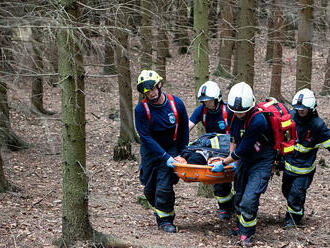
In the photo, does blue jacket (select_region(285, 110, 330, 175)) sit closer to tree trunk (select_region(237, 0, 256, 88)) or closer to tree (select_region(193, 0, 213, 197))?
tree (select_region(193, 0, 213, 197))

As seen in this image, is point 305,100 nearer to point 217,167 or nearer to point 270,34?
point 217,167

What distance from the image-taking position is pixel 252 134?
5.65 m

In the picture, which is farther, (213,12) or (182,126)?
(213,12)

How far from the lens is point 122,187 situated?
988 centimetres

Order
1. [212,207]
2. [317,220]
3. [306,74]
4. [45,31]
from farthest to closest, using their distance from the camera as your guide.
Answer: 1. [306,74]
2. [212,207]
3. [317,220]
4. [45,31]

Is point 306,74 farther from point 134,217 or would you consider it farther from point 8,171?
point 8,171

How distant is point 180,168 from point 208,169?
1.31 ft

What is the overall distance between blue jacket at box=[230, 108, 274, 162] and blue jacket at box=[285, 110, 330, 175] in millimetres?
941

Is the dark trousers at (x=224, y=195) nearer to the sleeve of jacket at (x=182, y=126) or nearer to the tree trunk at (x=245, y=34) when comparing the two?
the sleeve of jacket at (x=182, y=126)

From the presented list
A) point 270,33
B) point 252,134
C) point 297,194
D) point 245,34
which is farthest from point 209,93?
point 245,34

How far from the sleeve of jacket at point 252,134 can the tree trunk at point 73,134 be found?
2092 millimetres

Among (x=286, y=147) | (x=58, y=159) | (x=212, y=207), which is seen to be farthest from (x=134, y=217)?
(x=58, y=159)

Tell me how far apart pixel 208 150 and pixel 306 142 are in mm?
1656

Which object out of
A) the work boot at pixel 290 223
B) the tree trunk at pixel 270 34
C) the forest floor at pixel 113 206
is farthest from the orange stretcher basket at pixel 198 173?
the tree trunk at pixel 270 34
